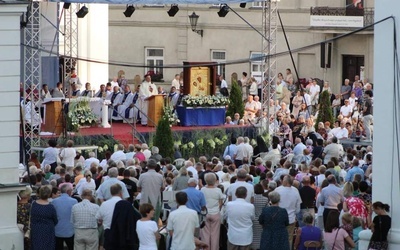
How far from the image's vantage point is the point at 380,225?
19.7 meters

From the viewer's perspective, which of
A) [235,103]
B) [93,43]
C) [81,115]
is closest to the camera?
[81,115]

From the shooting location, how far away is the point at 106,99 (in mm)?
38844

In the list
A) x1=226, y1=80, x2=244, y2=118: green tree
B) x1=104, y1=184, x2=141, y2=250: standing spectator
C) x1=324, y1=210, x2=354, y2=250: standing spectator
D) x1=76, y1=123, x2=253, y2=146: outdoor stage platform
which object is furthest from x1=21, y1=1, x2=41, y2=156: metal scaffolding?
x1=324, y1=210, x2=354, y2=250: standing spectator

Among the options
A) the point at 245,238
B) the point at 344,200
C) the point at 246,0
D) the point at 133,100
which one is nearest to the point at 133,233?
the point at 245,238

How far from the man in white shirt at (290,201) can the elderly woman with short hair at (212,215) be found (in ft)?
3.06

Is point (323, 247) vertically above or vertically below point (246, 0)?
below

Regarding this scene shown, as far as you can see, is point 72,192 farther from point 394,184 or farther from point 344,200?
point 394,184

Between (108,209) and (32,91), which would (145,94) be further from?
(108,209)

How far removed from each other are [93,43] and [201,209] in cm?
2243

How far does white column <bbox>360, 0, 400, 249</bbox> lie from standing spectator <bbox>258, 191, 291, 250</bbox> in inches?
54.8

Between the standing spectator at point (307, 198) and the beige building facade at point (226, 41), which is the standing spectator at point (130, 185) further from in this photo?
the beige building facade at point (226, 41)

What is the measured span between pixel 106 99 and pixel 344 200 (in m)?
17.2

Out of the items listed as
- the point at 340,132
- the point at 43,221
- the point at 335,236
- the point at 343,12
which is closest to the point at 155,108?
the point at 340,132

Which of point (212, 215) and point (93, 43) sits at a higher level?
point (93, 43)
